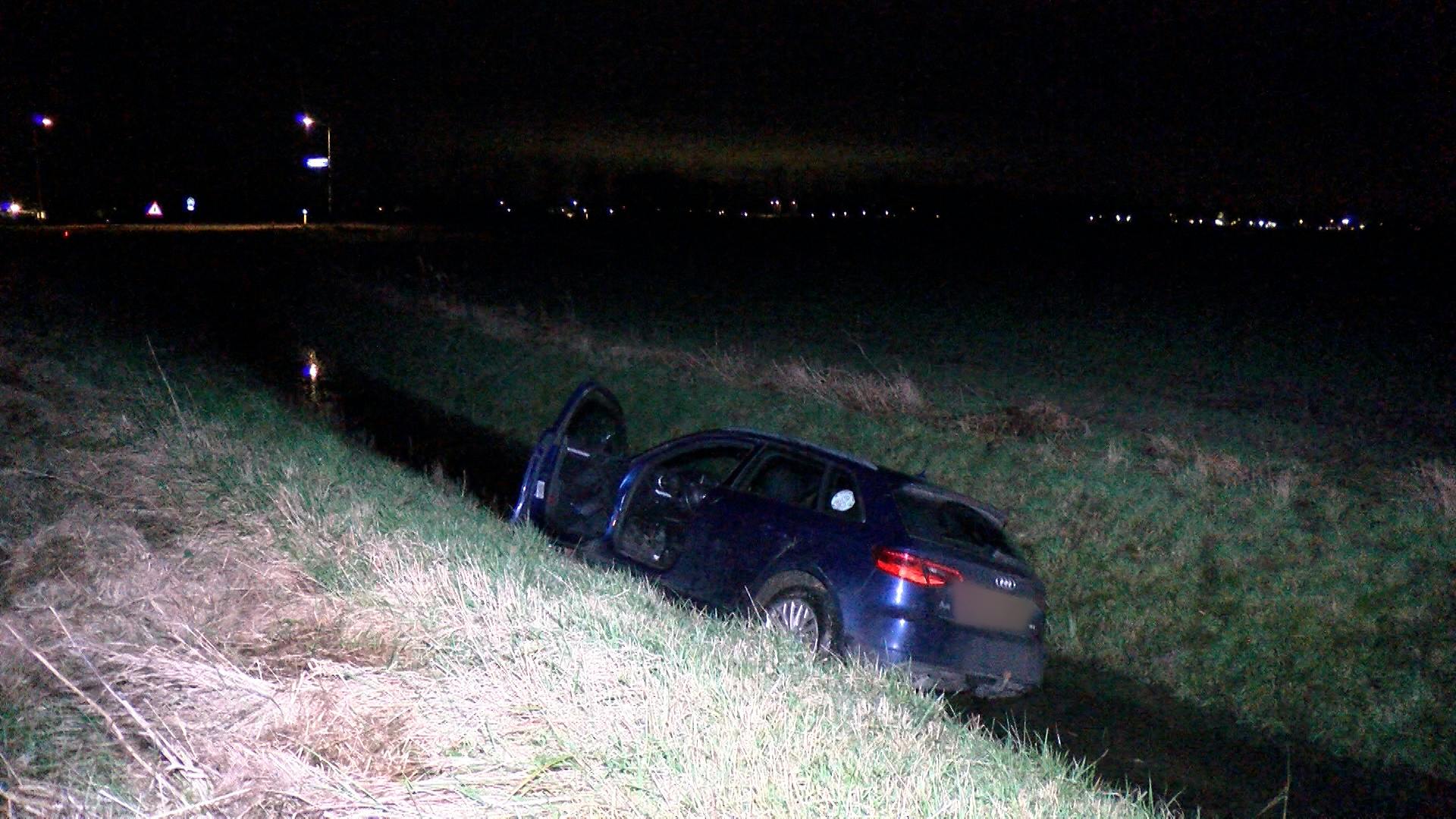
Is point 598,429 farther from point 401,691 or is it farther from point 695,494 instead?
point 401,691

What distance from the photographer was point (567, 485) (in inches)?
346

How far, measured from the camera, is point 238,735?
405 cm

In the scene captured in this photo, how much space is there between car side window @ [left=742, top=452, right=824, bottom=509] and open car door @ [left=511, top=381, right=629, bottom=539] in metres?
1.16

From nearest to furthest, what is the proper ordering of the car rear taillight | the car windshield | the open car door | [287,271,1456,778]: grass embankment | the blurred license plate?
1. the car rear taillight
2. the blurred license plate
3. the car windshield
4. [287,271,1456,778]: grass embankment
5. the open car door

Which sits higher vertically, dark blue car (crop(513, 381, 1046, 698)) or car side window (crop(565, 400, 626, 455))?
car side window (crop(565, 400, 626, 455))

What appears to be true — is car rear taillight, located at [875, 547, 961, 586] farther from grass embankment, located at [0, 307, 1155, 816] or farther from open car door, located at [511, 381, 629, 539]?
open car door, located at [511, 381, 629, 539]

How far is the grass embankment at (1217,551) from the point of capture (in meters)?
7.90

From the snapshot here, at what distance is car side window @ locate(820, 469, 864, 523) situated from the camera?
7.22 m

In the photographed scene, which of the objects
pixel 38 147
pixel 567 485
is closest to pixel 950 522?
pixel 567 485

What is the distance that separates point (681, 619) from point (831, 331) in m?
19.7

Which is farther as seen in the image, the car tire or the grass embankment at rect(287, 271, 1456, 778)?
the grass embankment at rect(287, 271, 1456, 778)

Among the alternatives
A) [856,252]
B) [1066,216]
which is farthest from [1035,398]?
[1066,216]

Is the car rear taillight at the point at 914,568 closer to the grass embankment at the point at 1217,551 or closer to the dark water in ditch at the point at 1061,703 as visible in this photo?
the dark water in ditch at the point at 1061,703

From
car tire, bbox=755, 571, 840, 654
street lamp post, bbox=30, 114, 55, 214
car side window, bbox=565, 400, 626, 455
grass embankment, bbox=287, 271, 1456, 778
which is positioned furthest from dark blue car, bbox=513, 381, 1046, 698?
street lamp post, bbox=30, 114, 55, 214
